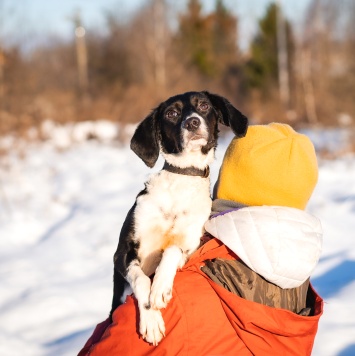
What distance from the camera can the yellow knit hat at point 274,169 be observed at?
7.21ft

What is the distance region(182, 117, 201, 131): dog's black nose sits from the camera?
122 inches

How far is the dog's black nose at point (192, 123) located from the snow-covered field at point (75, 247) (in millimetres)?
569

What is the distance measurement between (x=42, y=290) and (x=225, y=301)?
3.37 metres

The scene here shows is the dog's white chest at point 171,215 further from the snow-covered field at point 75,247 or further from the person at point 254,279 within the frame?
the snow-covered field at point 75,247

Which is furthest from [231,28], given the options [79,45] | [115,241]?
[115,241]

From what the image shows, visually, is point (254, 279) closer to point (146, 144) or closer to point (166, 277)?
point (166, 277)

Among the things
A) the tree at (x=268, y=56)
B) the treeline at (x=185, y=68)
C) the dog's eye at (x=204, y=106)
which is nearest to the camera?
the dog's eye at (x=204, y=106)

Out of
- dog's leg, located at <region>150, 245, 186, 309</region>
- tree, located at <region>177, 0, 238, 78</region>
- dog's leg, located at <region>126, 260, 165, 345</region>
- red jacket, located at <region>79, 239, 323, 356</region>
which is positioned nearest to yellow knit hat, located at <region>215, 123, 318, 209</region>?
red jacket, located at <region>79, 239, 323, 356</region>

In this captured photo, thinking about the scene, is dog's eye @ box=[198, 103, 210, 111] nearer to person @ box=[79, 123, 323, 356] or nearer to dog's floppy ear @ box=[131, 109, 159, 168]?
dog's floppy ear @ box=[131, 109, 159, 168]

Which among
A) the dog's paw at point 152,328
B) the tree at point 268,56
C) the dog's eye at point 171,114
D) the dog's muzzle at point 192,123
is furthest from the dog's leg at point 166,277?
the tree at point 268,56

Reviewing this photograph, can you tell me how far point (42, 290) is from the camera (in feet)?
16.5

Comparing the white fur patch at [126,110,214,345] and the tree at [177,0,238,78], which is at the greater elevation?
the tree at [177,0,238,78]

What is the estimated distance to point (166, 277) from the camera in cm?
242

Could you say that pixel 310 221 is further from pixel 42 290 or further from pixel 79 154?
pixel 79 154
